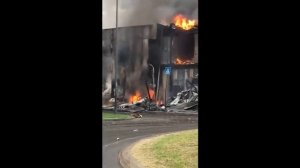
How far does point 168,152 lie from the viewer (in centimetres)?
890

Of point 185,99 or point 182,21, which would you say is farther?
point 182,21

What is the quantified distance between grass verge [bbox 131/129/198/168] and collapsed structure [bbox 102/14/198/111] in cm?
2086

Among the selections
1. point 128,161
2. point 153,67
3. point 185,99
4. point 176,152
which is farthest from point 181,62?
point 128,161

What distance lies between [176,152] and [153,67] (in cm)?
2712

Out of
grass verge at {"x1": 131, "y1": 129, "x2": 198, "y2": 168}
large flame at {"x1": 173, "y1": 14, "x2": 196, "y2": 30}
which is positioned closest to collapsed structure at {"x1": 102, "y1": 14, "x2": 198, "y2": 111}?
large flame at {"x1": 173, "y1": 14, "x2": 196, "y2": 30}

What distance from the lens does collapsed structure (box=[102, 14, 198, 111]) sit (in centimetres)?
3350

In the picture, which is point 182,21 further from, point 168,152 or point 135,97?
point 168,152

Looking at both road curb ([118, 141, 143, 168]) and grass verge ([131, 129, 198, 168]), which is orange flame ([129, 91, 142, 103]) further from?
road curb ([118, 141, 143, 168])

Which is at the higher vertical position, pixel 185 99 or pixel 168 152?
pixel 185 99
